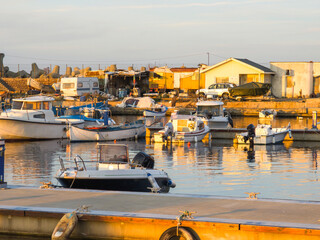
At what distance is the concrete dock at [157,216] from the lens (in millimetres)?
12104

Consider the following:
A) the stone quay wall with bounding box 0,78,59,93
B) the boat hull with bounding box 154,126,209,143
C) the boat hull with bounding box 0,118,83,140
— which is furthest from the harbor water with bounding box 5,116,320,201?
the stone quay wall with bounding box 0,78,59,93

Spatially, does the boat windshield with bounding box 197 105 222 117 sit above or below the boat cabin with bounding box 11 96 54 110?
below

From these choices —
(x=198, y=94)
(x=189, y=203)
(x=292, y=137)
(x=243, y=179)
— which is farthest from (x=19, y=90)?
(x=189, y=203)

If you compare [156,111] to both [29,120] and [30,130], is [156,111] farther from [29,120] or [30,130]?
[29,120]

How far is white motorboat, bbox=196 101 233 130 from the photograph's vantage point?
46.3 metres

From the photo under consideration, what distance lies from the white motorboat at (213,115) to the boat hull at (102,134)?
19.3ft

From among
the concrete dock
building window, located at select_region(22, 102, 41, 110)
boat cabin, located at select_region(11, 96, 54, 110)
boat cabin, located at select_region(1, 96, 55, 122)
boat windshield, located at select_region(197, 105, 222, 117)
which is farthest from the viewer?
boat windshield, located at select_region(197, 105, 222, 117)

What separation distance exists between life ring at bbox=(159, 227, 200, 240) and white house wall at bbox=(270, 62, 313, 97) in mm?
62326

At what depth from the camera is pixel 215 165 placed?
99.9 ft

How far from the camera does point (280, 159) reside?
3303 cm

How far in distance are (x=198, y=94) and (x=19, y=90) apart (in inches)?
1058

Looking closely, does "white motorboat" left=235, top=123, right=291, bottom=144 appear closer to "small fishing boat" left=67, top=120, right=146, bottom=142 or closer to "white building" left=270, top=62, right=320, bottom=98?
"small fishing boat" left=67, top=120, right=146, bottom=142

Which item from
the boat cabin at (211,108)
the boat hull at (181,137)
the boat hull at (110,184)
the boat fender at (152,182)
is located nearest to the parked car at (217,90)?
the boat cabin at (211,108)

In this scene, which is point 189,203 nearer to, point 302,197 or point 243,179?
point 302,197
